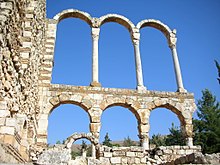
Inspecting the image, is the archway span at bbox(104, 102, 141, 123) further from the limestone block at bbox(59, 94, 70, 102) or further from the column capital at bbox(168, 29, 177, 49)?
the column capital at bbox(168, 29, 177, 49)

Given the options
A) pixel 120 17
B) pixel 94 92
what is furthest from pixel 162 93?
pixel 120 17

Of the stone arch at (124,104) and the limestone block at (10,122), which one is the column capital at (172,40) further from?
the limestone block at (10,122)

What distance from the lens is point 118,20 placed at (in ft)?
55.1

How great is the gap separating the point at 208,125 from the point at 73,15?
1586 cm

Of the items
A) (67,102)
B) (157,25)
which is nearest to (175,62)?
(157,25)

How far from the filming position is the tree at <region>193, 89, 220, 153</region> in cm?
2165

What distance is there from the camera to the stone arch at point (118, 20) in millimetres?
16297

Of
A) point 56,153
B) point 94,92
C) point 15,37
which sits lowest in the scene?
point 56,153

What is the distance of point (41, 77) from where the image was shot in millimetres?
13375

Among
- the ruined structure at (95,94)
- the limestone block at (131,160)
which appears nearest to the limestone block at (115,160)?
the limestone block at (131,160)

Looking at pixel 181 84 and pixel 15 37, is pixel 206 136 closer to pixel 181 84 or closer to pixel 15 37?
pixel 181 84

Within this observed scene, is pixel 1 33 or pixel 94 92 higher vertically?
pixel 94 92

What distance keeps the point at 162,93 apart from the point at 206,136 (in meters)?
10.3

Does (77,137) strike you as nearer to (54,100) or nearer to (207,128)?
(54,100)
